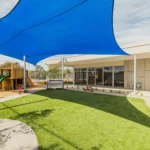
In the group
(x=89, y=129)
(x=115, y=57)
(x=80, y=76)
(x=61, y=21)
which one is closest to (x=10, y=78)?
(x=80, y=76)

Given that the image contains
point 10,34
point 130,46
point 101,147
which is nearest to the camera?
point 101,147

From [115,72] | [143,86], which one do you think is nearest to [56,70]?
[115,72]

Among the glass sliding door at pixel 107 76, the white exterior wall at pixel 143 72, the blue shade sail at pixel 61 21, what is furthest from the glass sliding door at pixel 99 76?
the blue shade sail at pixel 61 21

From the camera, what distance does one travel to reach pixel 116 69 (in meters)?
16.1

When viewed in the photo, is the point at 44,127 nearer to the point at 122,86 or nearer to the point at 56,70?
the point at 122,86

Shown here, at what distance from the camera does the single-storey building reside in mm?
11696

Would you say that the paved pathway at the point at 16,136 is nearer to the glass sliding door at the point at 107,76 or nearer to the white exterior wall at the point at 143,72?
the white exterior wall at the point at 143,72

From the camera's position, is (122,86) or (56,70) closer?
(122,86)

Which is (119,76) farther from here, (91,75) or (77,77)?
(77,77)

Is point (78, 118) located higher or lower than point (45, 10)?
lower

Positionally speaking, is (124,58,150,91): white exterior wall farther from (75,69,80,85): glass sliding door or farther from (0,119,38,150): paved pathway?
(0,119,38,150): paved pathway

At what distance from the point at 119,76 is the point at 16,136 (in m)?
13.4

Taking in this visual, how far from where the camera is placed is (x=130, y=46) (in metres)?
11.7

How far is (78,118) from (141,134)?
219cm
